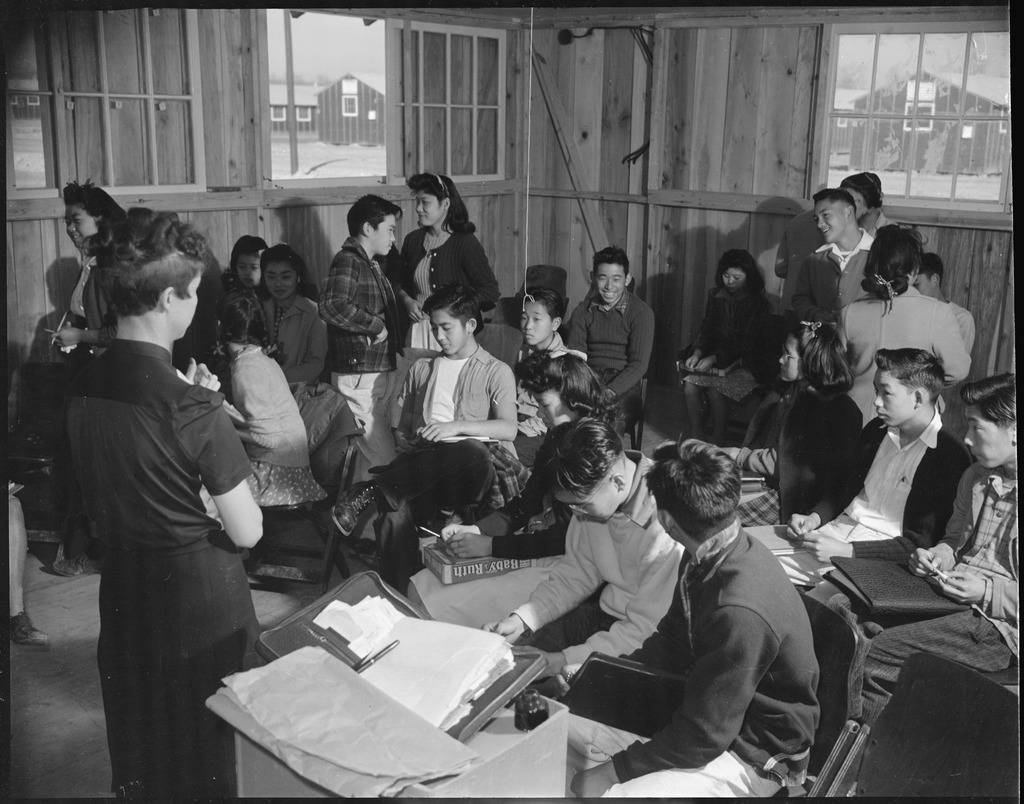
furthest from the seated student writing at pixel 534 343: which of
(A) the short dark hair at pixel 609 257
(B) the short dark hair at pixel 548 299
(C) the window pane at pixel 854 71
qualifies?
(C) the window pane at pixel 854 71

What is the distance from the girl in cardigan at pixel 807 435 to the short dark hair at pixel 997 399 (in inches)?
24.4

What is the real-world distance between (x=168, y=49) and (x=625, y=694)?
7.98ft

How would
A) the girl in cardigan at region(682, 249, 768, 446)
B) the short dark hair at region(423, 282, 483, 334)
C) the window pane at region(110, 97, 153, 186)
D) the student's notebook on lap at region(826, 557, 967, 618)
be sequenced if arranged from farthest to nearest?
the girl in cardigan at region(682, 249, 768, 446), the short dark hair at region(423, 282, 483, 334), the window pane at region(110, 97, 153, 186), the student's notebook on lap at region(826, 557, 967, 618)

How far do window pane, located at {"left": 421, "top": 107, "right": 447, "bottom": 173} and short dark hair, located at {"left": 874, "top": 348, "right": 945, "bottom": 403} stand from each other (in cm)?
179

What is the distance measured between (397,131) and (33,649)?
7.52 feet

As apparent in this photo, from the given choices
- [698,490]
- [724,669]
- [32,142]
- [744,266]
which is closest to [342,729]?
[724,669]

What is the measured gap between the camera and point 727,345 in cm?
444

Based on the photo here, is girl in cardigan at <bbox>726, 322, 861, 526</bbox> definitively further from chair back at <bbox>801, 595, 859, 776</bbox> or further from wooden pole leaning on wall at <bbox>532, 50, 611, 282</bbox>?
wooden pole leaning on wall at <bbox>532, 50, 611, 282</bbox>

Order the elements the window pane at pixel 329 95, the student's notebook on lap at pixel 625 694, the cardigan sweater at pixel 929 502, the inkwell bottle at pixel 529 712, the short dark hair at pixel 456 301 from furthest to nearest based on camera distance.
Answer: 1. the short dark hair at pixel 456 301
2. the window pane at pixel 329 95
3. the cardigan sweater at pixel 929 502
4. the student's notebook on lap at pixel 625 694
5. the inkwell bottle at pixel 529 712

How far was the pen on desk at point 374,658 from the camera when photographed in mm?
2410

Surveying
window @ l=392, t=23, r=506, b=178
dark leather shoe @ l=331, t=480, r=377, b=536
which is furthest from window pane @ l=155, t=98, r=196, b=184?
dark leather shoe @ l=331, t=480, r=377, b=536

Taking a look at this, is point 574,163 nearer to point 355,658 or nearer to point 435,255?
point 435,255

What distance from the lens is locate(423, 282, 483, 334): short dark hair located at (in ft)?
12.1

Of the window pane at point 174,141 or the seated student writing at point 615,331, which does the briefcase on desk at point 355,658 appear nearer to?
the window pane at point 174,141
